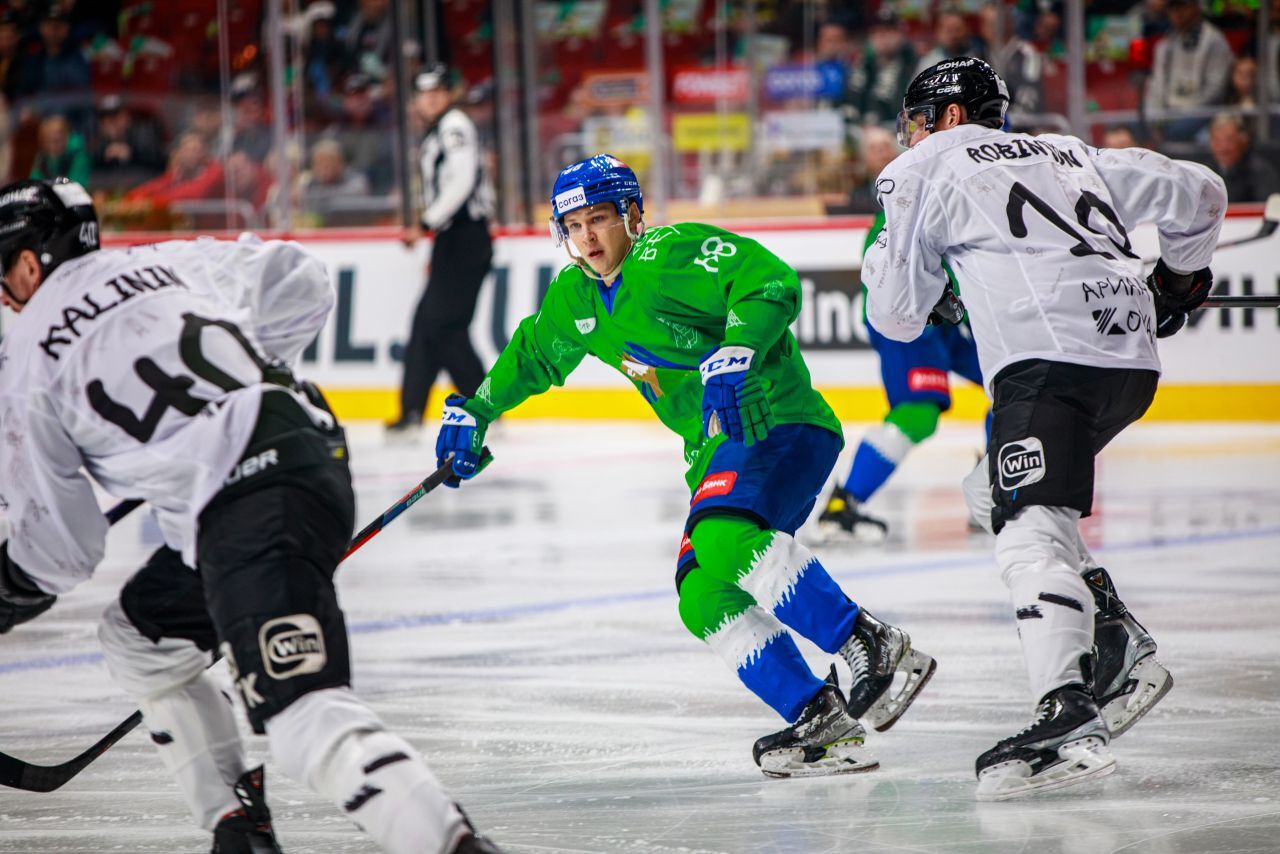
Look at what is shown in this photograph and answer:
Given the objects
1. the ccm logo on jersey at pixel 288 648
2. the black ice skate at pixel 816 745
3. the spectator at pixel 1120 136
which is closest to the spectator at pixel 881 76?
the spectator at pixel 1120 136

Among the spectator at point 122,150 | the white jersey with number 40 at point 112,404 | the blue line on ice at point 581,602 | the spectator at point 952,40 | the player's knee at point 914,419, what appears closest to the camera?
the white jersey with number 40 at point 112,404

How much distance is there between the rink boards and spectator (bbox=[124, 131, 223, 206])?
828 millimetres

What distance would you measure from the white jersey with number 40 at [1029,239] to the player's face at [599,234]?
0.51 metres

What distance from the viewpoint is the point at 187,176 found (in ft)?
37.8

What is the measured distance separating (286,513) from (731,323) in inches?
44.8

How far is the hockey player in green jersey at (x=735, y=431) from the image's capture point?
11.9 feet

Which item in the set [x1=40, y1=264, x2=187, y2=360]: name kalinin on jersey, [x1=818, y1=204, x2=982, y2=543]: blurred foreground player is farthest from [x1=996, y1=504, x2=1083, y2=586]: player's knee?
[x1=818, y1=204, x2=982, y2=543]: blurred foreground player

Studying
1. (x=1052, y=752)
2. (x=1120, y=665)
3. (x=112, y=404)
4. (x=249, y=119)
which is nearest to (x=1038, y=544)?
(x=1052, y=752)

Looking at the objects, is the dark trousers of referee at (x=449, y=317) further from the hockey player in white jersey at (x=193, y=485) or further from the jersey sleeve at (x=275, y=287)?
the hockey player in white jersey at (x=193, y=485)

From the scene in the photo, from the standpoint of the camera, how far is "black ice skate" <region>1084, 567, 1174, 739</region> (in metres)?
3.76

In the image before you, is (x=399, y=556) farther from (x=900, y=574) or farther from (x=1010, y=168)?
(x=1010, y=168)

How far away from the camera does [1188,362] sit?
30.2 feet

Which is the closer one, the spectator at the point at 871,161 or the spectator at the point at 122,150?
the spectator at the point at 871,161

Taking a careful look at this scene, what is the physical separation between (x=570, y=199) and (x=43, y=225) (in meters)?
1.21
